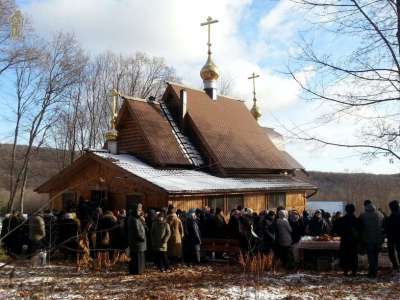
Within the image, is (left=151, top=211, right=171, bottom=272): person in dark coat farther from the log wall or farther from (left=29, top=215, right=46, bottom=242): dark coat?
the log wall

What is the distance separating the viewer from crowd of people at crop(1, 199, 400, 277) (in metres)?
11.0

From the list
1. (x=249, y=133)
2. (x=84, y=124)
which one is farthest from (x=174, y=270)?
(x=84, y=124)

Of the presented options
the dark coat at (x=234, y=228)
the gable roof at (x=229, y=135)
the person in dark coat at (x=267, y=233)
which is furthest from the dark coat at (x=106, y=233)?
the gable roof at (x=229, y=135)

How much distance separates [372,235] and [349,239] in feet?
1.82

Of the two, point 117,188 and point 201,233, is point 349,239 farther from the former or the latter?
point 117,188

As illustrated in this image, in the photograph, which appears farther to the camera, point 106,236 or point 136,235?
point 106,236

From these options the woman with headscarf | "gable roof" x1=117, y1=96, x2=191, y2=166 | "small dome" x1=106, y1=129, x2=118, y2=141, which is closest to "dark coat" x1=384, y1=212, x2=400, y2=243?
the woman with headscarf

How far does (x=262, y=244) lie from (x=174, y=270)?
255cm

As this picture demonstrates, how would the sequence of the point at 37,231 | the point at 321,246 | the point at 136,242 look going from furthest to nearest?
1. the point at 37,231
2. the point at 321,246
3. the point at 136,242

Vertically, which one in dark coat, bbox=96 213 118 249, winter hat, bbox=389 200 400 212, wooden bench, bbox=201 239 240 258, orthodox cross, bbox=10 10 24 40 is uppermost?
orthodox cross, bbox=10 10 24 40

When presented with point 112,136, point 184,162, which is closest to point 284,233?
point 184,162

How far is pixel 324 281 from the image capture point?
10.4m

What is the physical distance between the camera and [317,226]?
14.2 meters

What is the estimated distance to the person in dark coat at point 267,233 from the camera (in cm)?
1247
